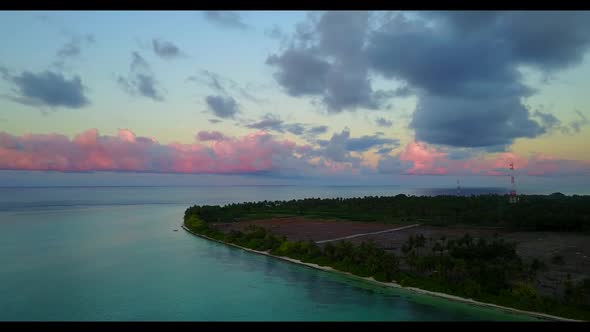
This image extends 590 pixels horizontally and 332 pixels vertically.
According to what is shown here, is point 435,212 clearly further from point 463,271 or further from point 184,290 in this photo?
point 184,290

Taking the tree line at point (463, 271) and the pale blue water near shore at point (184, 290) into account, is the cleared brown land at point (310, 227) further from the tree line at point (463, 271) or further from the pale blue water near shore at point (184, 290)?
the tree line at point (463, 271)

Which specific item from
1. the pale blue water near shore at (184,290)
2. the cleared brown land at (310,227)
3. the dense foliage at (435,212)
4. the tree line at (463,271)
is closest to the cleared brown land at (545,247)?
the tree line at (463,271)

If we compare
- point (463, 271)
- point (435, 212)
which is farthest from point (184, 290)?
point (435, 212)

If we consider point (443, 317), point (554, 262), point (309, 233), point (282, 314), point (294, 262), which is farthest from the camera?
point (309, 233)

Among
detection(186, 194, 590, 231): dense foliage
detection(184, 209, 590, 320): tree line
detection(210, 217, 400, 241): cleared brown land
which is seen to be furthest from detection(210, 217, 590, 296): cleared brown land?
detection(186, 194, 590, 231): dense foliage
